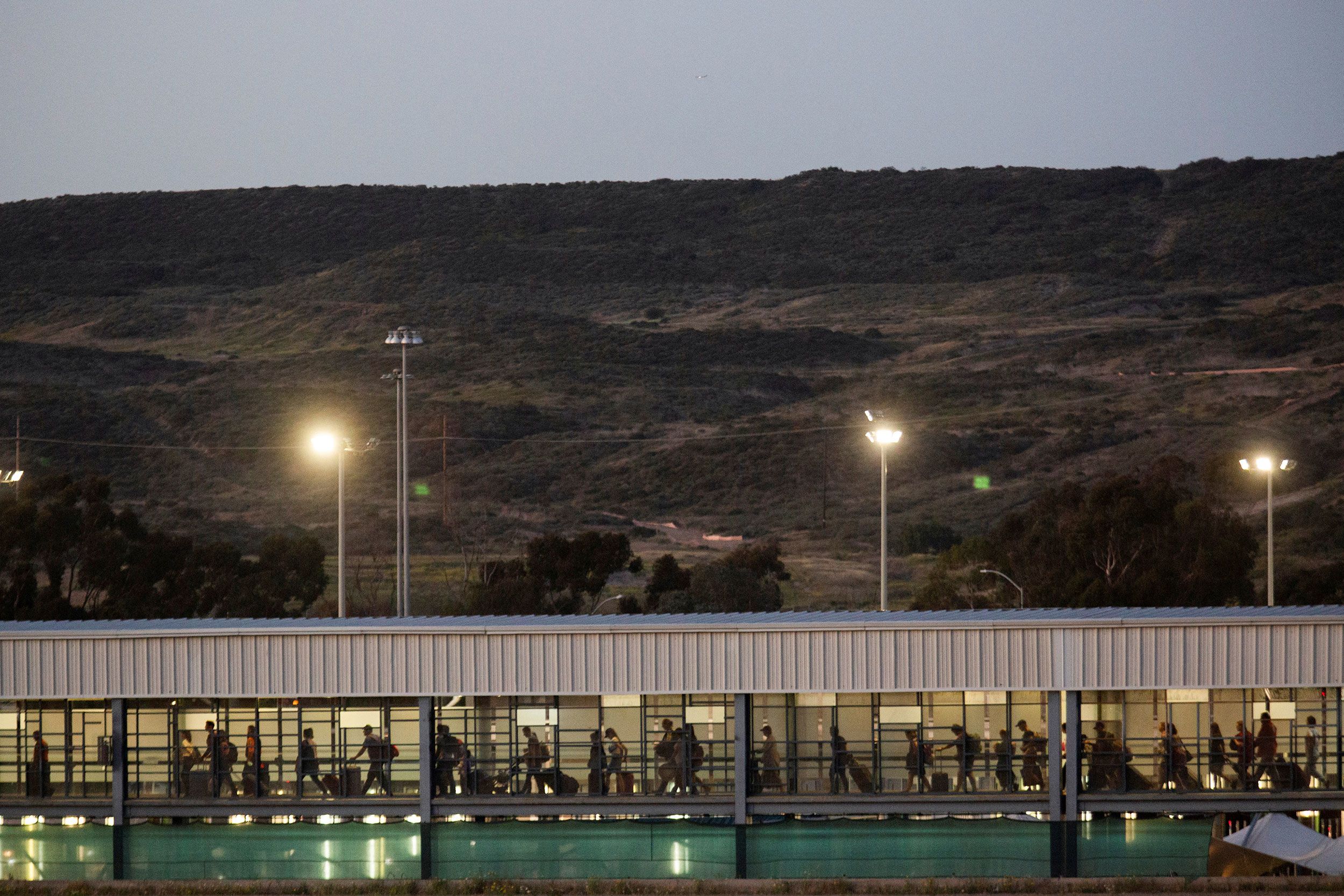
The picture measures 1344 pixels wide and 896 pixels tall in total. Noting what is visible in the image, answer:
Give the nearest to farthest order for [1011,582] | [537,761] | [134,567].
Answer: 1. [537,761]
2. [1011,582]
3. [134,567]

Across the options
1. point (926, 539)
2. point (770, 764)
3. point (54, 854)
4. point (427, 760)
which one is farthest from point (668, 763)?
point (926, 539)

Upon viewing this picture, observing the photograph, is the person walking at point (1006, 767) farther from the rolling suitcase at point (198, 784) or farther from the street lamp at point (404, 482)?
the street lamp at point (404, 482)

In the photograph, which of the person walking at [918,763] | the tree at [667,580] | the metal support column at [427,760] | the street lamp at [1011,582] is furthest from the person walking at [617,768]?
the tree at [667,580]

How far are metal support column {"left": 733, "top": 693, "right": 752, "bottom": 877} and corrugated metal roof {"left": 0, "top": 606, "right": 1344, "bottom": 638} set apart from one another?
150 cm

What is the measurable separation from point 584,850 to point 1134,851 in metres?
8.80

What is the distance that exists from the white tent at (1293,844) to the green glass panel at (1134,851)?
0.65m

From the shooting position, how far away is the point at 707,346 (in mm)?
137750

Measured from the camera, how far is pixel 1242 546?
69438 mm

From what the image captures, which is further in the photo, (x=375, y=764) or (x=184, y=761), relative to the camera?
(x=184, y=761)

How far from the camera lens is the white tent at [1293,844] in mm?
26250

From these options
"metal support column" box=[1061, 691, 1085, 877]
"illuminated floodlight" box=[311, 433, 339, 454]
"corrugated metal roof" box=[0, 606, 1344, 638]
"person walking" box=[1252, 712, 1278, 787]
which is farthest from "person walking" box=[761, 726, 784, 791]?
"illuminated floodlight" box=[311, 433, 339, 454]

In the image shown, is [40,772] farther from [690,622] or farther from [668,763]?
[690,622]

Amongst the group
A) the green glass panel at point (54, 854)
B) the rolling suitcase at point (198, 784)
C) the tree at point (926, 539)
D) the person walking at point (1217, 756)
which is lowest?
the green glass panel at point (54, 854)

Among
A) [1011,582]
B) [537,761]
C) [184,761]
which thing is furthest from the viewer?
[1011,582]
